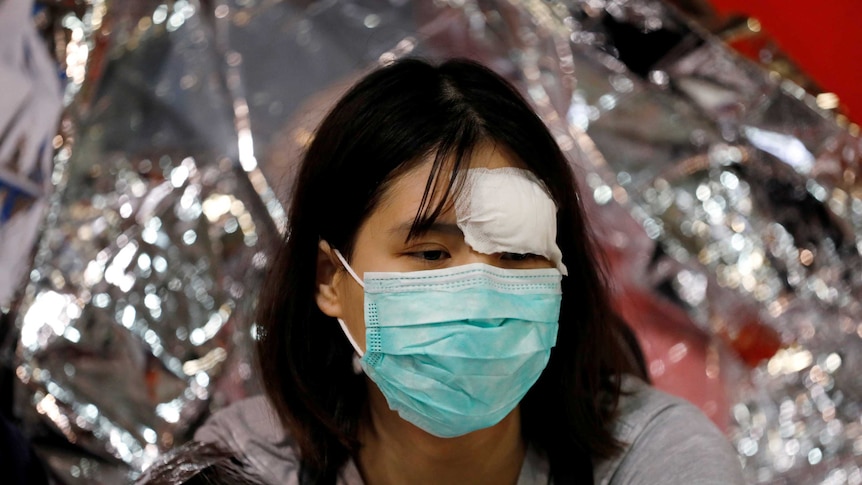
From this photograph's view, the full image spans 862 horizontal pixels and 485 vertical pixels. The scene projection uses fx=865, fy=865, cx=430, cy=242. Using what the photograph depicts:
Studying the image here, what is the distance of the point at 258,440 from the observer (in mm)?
1329

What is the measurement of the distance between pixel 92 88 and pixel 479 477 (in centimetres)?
110

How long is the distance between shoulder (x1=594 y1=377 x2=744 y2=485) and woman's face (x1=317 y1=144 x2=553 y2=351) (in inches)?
11.3

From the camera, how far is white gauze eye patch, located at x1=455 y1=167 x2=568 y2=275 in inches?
42.2

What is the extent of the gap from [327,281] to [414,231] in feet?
0.68

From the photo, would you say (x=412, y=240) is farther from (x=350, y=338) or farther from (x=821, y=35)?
(x=821, y=35)

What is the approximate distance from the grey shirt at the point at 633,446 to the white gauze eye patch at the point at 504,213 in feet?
1.05

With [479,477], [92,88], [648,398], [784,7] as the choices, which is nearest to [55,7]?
[92,88]

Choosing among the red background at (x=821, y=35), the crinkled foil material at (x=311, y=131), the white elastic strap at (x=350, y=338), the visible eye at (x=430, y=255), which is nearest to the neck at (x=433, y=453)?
the white elastic strap at (x=350, y=338)

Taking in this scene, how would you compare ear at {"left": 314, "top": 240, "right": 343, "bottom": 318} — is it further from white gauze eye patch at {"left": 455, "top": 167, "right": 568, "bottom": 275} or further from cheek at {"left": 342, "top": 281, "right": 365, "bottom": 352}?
white gauze eye patch at {"left": 455, "top": 167, "right": 568, "bottom": 275}

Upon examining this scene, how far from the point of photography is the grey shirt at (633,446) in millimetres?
1152

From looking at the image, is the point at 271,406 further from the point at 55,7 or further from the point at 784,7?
the point at 784,7

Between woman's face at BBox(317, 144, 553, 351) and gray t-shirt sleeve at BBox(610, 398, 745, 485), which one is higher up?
woman's face at BBox(317, 144, 553, 351)

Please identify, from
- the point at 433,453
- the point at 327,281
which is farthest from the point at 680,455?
the point at 327,281

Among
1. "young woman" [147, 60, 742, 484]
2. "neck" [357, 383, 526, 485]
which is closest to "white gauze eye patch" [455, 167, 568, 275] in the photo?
"young woman" [147, 60, 742, 484]
